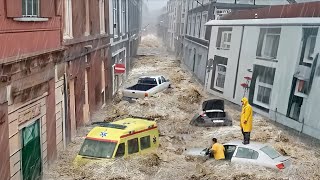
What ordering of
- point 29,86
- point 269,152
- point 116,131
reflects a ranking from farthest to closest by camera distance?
point 269,152 → point 116,131 → point 29,86

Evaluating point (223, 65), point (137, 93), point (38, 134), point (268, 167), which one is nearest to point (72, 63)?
point (38, 134)

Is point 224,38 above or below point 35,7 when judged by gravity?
below

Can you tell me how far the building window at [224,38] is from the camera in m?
23.8

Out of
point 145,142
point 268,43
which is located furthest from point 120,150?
point 268,43

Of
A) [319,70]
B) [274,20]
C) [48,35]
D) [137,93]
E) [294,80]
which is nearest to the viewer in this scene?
[48,35]

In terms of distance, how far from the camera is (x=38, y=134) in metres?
10.4

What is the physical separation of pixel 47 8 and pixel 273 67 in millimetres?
12531

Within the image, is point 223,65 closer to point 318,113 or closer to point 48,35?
point 318,113

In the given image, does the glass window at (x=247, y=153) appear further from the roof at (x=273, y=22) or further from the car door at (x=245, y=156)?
the roof at (x=273, y=22)

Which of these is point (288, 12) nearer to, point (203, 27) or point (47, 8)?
point (47, 8)

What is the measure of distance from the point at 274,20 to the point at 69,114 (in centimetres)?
1198

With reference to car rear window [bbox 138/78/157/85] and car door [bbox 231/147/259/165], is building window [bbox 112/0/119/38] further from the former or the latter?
car door [bbox 231/147/259/165]

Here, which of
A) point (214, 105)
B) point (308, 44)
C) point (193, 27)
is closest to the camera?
point (308, 44)

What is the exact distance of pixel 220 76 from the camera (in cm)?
2509
